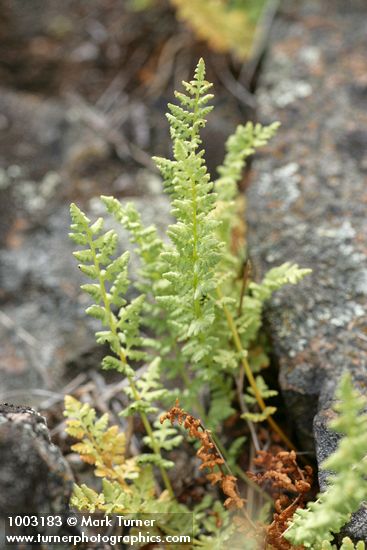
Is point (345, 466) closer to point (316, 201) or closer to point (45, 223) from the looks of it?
point (316, 201)

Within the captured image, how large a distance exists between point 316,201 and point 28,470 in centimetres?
228

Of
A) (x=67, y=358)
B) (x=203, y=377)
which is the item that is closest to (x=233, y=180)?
(x=203, y=377)

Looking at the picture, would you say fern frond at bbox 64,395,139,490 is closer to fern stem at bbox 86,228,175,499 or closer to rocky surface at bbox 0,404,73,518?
fern stem at bbox 86,228,175,499

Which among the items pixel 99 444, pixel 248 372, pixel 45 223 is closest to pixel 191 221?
pixel 248 372

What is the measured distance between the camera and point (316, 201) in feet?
10.9

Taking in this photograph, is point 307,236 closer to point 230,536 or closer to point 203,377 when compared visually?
point 203,377

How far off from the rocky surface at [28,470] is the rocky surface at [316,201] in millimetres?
1126

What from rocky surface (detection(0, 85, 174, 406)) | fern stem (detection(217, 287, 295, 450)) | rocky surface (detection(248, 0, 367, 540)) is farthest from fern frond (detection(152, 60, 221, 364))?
rocky surface (detection(0, 85, 174, 406))

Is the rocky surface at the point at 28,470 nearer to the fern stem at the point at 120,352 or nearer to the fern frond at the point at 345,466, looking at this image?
the fern stem at the point at 120,352

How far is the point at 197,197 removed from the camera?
7.22 ft

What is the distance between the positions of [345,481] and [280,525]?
71 cm

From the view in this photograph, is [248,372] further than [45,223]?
No

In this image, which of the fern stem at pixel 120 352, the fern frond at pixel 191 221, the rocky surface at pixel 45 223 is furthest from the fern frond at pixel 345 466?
the rocky surface at pixel 45 223

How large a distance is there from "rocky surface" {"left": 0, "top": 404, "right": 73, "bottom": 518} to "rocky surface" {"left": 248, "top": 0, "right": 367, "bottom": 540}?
113cm
